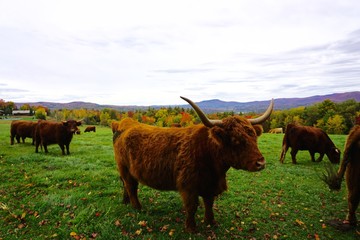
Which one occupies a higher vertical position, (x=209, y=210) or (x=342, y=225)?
(x=209, y=210)

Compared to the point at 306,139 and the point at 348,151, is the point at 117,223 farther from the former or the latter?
the point at 306,139

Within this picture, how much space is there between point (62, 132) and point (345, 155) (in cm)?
1346

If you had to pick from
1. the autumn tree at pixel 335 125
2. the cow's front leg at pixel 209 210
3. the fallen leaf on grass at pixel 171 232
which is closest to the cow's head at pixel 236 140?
the cow's front leg at pixel 209 210

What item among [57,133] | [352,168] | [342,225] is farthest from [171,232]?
[57,133]

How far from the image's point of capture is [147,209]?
5.94 m

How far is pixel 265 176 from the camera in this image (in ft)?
30.8

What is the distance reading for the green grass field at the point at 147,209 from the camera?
4.93 m

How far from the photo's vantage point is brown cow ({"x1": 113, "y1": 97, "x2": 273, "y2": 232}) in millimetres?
4262

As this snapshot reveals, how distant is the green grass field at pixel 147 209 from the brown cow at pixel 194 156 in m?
0.81

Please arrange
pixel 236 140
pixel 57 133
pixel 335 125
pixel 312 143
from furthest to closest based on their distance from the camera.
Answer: pixel 335 125, pixel 57 133, pixel 312 143, pixel 236 140

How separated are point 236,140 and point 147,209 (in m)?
3.19

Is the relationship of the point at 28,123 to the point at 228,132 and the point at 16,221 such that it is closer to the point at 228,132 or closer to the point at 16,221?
the point at 16,221

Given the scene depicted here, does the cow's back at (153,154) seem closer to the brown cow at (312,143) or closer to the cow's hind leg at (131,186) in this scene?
the cow's hind leg at (131,186)

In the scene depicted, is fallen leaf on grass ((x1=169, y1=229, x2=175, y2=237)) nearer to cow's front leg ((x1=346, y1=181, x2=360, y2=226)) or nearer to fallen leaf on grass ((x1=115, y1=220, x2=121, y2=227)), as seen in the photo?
fallen leaf on grass ((x1=115, y1=220, x2=121, y2=227))
